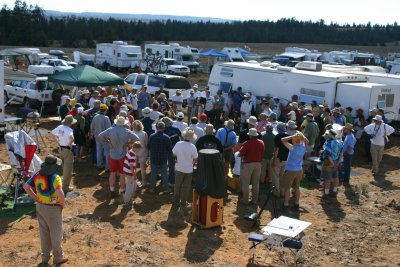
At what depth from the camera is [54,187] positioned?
650 centimetres

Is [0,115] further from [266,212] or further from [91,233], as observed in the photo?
[266,212]

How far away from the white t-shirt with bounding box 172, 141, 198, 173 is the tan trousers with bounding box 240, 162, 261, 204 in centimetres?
112

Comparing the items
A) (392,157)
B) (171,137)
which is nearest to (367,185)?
(392,157)

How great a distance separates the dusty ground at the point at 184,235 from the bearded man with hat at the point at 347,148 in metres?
1.17

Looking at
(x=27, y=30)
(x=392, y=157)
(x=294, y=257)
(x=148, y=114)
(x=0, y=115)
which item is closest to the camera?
(x=294, y=257)

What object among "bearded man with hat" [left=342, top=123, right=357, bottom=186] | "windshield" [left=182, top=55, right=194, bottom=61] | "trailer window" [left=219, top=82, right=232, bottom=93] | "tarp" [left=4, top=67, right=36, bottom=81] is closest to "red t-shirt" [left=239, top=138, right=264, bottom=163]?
"bearded man with hat" [left=342, top=123, right=357, bottom=186]

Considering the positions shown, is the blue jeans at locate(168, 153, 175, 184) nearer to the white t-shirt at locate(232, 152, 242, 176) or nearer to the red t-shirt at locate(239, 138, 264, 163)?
the white t-shirt at locate(232, 152, 242, 176)

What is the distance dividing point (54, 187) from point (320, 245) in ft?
14.4

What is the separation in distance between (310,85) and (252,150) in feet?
26.2

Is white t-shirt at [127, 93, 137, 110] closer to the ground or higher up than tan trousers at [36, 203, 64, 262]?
higher up

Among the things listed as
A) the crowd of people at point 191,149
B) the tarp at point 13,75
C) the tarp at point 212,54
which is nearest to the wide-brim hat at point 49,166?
the crowd of people at point 191,149

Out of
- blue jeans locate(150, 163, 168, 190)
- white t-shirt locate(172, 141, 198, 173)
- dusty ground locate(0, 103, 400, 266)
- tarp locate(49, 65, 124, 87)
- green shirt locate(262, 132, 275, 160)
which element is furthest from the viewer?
tarp locate(49, 65, 124, 87)

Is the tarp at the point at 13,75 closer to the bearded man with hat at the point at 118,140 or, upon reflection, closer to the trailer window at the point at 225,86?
the trailer window at the point at 225,86

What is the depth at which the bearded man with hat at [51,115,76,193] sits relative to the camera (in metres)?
9.60
